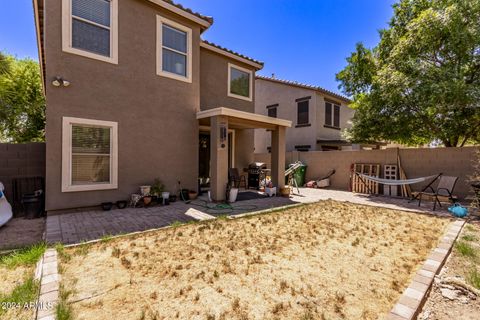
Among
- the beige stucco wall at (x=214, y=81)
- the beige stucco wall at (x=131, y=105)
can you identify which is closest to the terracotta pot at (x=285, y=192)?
the beige stucco wall at (x=131, y=105)

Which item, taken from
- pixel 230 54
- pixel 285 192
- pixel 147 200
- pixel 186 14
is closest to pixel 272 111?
pixel 230 54

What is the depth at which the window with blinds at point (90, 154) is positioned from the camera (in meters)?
5.99

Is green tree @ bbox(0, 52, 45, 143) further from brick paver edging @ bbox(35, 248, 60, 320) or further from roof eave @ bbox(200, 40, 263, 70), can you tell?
brick paver edging @ bbox(35, 248, 60, 320)

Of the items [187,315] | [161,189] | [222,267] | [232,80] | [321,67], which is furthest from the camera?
[321,67]

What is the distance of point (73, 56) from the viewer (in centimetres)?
593

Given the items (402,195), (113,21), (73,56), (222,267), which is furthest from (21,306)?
(402,195)

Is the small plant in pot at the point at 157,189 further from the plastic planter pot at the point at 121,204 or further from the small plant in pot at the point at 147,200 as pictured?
the plastic planter pot at the point at 121,204

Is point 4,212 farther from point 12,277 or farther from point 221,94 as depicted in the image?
point 221,94

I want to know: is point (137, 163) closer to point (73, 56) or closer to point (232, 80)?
point (73, 56)

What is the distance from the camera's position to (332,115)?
15.9m

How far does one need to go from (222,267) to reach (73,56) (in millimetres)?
6245

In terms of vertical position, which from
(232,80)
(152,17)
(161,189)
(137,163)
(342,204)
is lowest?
(342,204)

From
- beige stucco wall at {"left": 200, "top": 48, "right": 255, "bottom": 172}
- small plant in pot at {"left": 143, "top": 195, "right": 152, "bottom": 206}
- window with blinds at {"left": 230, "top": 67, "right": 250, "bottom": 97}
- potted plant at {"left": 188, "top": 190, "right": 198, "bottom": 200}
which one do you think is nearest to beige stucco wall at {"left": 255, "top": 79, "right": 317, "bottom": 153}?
beige stucco wall at {"left": 200, "top": 48, "right": 255, "bottom": 172}

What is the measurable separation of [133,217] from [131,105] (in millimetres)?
3203
